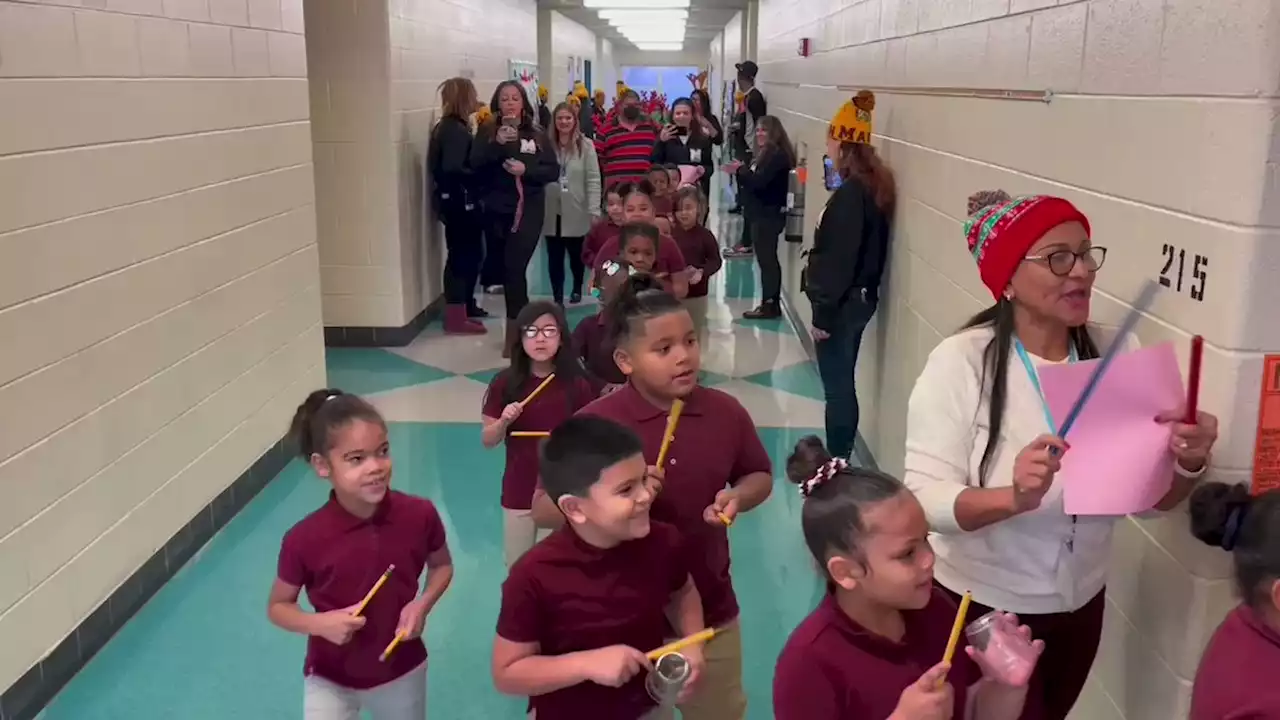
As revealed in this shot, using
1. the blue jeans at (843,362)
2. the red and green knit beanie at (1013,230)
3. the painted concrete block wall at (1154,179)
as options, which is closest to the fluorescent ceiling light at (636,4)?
the blue jeans at (843,362)

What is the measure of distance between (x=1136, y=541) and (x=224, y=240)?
3267 mm

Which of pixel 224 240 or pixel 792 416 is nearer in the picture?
pixel 224 240

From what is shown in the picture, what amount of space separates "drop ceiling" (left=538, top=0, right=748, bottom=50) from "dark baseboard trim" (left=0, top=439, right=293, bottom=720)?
10.9m

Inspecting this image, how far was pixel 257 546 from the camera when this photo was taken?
3.86 metres

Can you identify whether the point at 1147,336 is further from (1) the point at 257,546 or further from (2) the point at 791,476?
(1) the point at 257,546

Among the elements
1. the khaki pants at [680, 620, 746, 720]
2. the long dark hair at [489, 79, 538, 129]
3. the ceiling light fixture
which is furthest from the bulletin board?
the ceiling light fixture

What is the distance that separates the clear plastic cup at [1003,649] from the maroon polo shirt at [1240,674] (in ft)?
0.74

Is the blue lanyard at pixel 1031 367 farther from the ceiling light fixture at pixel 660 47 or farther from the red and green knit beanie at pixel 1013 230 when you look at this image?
the ceiling light fixture at pixel 660 47

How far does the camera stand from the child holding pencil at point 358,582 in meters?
2.00

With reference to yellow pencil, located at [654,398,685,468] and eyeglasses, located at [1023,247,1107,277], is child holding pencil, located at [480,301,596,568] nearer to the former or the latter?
yellow pencil, located at [654,398,685,468]

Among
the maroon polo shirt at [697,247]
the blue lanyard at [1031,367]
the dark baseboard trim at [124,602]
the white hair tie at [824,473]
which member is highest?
the blue lanyard at [1031,367]

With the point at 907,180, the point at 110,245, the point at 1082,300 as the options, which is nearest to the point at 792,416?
the point at 907,180

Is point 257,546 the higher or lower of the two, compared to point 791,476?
lower

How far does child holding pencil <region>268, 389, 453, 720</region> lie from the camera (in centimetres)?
200
